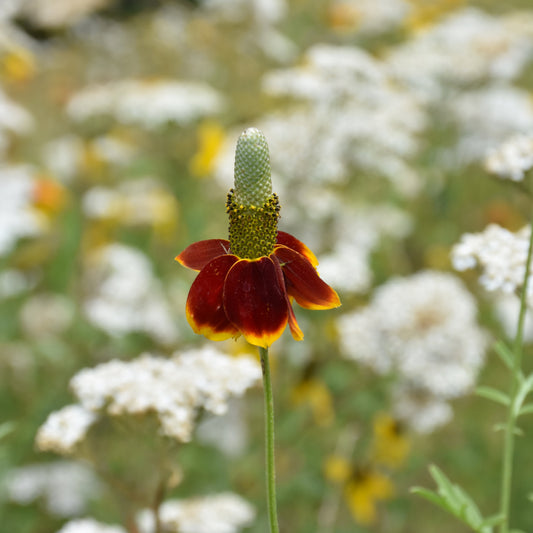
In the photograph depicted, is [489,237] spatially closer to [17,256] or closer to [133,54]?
[17,256]

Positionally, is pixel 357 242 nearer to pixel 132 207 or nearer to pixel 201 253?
pixel 132 207

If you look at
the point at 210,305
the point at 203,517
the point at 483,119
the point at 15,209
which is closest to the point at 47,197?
the point at 15,209

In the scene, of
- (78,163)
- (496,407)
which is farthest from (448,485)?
(78,163)

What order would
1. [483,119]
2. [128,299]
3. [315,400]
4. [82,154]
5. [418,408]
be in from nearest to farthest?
[418,408] < [315,400] < [128,299] < [483,119] < [82,154]

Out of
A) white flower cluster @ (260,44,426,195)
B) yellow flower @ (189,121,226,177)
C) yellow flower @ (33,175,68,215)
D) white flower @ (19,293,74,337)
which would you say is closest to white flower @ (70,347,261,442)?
white flower cluster @ (260,44,426,195)

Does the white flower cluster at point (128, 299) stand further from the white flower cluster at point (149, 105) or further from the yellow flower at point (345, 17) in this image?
the yellow flower at point (345, 17)

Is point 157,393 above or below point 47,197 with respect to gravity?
below

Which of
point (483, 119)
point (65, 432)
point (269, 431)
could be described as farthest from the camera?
point (483, 119)

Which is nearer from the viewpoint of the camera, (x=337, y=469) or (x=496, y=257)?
(x=496, y=257)

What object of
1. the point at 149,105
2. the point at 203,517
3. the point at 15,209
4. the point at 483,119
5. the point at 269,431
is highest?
the point at 483,119
